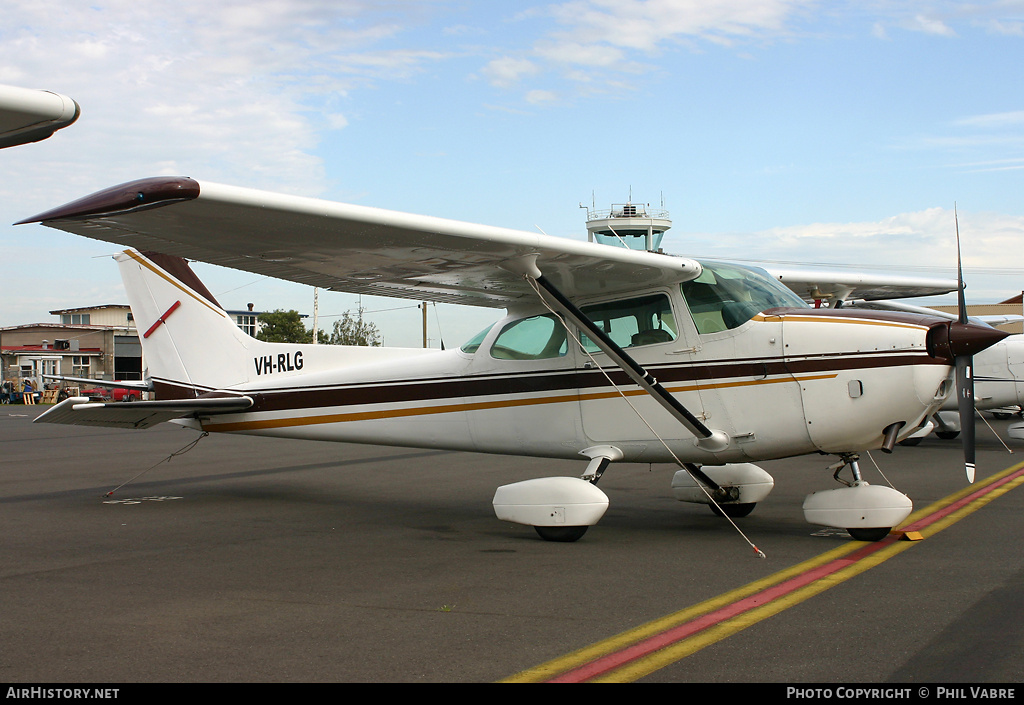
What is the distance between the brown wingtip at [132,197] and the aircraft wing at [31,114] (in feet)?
7.05

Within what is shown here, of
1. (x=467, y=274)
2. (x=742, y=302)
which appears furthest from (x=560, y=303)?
(x=742, y=302)

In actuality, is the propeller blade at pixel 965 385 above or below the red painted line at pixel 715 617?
above

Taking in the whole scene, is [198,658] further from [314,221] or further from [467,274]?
[467,274]

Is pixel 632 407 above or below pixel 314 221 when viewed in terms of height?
below

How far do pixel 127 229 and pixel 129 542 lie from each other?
10.8ft

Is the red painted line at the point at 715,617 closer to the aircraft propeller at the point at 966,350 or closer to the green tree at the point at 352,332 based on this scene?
the aircraft propeller at the point at 966,350

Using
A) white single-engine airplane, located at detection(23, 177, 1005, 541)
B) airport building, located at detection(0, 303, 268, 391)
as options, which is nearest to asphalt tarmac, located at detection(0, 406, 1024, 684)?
white single-engine airplane, located at detection(23, 177, 1005, 541)

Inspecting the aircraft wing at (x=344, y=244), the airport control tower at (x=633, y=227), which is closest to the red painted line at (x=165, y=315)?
the aircraft wing at (x=344, y=244)

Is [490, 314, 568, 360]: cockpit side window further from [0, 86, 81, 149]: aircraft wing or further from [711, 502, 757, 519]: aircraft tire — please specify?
[0, 86, 81, 149]: aircraft wing

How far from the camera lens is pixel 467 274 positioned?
789 cm

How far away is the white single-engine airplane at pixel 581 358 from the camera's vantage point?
6.31 meters

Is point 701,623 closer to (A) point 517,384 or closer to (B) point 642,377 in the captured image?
(B) point 642,377

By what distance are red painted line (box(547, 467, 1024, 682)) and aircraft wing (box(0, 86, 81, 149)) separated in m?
2.95

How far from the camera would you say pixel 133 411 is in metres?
9.77
